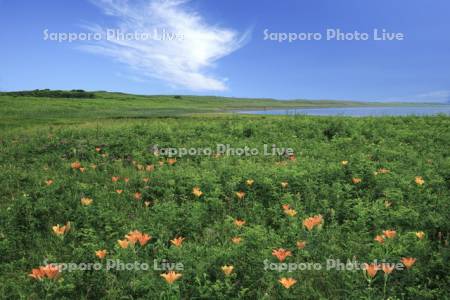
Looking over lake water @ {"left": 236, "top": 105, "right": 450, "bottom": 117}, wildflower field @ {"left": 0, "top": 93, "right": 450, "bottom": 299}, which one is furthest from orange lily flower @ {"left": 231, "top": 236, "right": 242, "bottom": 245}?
lake water @ {"left": 236, "top": 105, "right": 450, "bottom": 117}

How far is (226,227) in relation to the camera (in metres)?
6.77

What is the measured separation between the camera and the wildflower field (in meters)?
5.11

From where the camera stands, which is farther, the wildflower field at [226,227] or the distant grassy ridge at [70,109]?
the distant grassy ridge at [70,109]

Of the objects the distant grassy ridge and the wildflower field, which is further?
the distant grassy ridge

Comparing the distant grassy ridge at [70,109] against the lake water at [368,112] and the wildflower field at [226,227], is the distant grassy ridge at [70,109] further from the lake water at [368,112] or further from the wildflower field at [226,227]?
the wildflower field at [226,227]

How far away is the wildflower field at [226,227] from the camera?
5.11m

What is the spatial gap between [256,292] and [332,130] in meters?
12.3

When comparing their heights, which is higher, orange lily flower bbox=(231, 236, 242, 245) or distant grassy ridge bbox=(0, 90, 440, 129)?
distant grassy ridge bbox=(0, 90, 440, 129)

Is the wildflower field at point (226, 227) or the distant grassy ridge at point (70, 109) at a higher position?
the distant grassy ridge at point (70, 109)

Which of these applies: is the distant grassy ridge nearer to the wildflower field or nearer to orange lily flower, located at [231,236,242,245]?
the wildflower field

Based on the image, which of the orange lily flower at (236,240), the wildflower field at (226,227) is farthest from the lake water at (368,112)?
the orange lily flower at (236,240)

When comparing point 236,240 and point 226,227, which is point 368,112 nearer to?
point 226,227

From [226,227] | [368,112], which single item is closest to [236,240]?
[226,227]

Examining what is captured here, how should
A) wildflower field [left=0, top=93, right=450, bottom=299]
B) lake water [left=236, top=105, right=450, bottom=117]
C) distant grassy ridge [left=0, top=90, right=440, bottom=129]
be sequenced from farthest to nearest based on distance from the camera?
1. distant grassy ridge [left=0, top=90, right=440, bottom=129]
2. lake water [left=236, top=105, right=450, bottom=117]
3. wildflower field [left=0, top=93, right=450, bottom=299]
